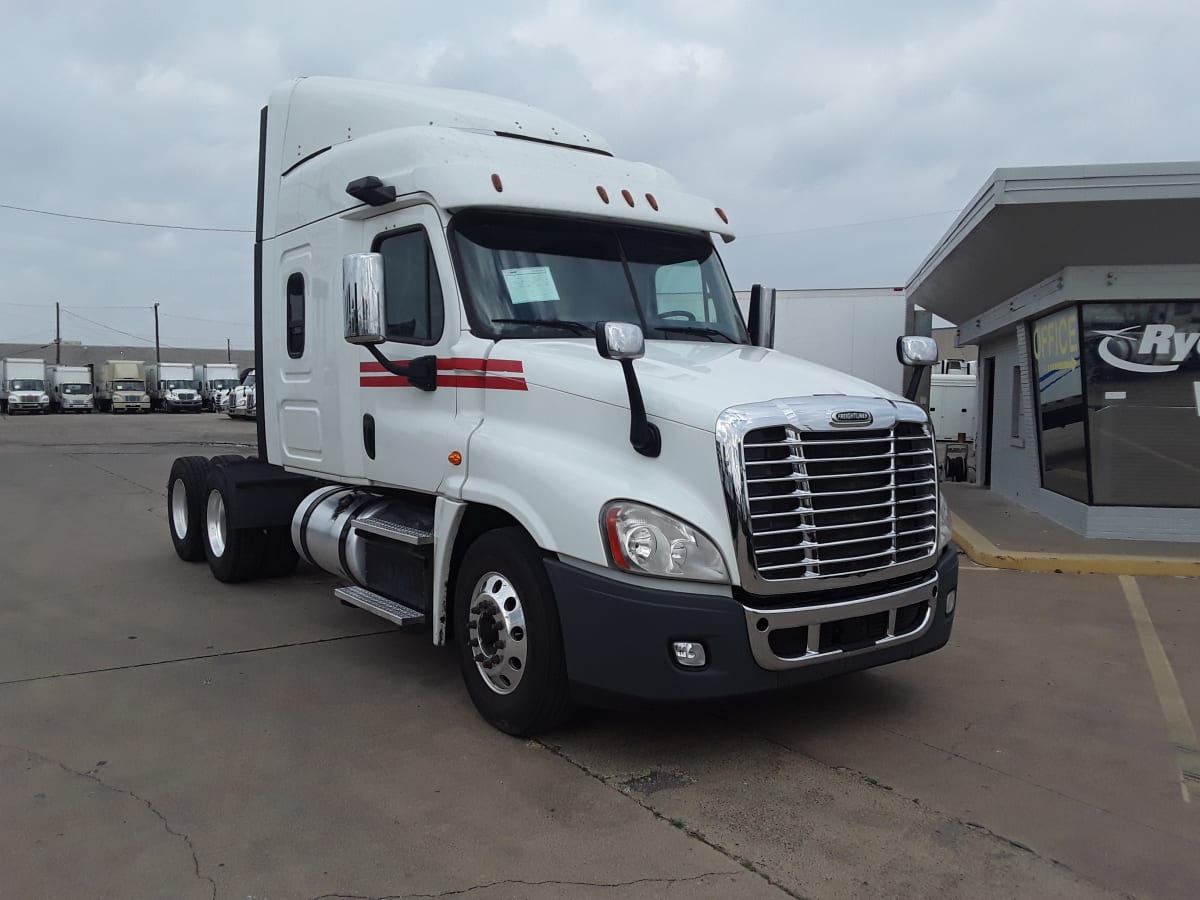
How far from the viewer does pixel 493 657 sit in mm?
4715

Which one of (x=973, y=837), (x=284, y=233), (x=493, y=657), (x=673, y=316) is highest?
(x=284, y=233)

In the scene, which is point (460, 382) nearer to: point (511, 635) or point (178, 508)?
point (511, 635)

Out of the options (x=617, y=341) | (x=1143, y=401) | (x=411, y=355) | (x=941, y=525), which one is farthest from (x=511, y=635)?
(x=1143, y=401)

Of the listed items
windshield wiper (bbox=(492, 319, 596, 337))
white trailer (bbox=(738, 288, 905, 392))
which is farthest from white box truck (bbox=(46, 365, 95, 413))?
windshield wiper (bbox=(492, 319, 596, 337))

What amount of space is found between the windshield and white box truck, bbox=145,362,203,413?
52.8m

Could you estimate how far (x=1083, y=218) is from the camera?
9594 millimetres

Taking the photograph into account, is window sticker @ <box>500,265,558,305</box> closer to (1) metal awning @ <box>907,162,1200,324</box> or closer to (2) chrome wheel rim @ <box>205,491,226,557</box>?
(2) chrome wheel rim @ <box>205,491,226,557</box>

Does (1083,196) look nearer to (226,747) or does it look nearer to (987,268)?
(987,268)

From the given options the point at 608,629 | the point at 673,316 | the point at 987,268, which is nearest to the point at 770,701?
the point at 608,629

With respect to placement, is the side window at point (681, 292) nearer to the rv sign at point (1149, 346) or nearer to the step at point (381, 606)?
the step at point (381, 606)

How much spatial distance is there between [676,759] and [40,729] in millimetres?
3097

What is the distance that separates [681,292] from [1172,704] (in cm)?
357

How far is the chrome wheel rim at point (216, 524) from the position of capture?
817 centimetres

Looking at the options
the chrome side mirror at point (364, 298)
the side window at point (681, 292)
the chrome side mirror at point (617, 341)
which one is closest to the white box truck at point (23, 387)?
the chrome side mirror at point (364, 298)
